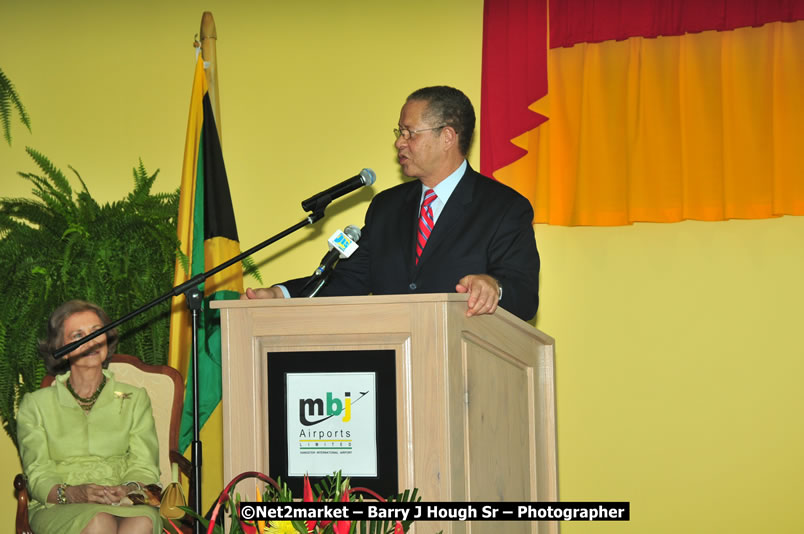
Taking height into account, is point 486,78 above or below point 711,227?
above

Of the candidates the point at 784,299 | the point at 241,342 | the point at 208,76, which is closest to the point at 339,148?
the point at 208,76

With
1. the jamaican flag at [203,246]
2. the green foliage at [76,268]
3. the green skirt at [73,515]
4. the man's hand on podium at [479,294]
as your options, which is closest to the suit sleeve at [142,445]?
the green skirt at [73,515]

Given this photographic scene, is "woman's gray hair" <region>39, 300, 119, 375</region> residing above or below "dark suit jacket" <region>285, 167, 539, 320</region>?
below

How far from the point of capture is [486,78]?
422cm

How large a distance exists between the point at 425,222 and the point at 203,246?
1.60m

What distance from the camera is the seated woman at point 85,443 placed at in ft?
10.4

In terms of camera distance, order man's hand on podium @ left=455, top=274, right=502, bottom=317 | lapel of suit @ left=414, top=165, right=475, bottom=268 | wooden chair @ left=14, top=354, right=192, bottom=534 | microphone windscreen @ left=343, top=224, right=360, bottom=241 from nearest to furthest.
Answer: man's hand on podium @ left=455, top=274, right=502, bottom=317 < microphone windscreen @ left=343, top=224, right=360, bottom=241 < lapel of suit @ left=414, top=165, right=475, bottom=268 < wooden chair @ left=14, top=354, right=192, bottom=534

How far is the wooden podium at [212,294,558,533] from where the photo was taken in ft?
5.94

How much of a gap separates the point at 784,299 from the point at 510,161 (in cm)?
142

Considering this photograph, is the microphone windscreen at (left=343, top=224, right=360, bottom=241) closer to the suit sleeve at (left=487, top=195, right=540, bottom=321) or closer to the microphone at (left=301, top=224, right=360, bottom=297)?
the microphone at (left=301, top=224, right=360, bottom=297)

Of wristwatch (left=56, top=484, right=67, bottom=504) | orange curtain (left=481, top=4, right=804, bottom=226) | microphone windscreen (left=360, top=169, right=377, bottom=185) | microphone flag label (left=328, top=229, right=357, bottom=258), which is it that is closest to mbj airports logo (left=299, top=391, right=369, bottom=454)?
microphone flag label (left=328, top=229, right=357, bottom=258)

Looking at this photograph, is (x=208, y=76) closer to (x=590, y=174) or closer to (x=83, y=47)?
(x=83, y=47)

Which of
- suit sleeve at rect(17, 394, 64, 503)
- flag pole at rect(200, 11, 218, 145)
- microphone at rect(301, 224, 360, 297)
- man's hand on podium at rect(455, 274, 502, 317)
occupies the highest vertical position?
flag pole at rect(200, 11, 218, 145)

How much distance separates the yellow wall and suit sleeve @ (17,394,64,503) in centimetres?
143
